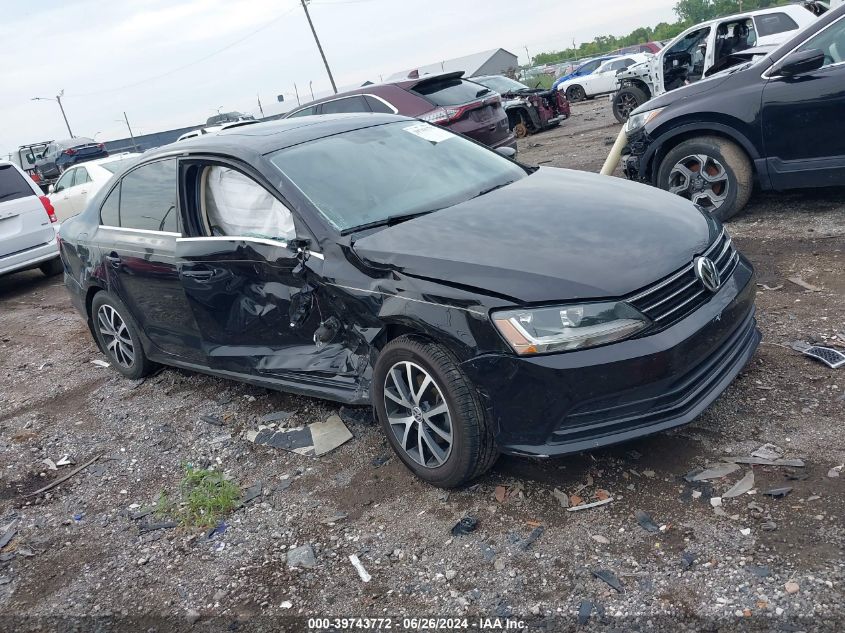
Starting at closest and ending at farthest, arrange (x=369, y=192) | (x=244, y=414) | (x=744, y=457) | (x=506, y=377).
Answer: (x=506, y=377) → (x=744, y=457) → (x=369, y=192) → (x=244, y=414)

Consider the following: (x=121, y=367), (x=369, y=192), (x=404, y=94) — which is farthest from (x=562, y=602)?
(x=404, y=94)

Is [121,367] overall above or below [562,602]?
above

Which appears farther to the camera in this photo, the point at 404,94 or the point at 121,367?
the point at 404,94

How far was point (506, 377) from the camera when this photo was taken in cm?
295

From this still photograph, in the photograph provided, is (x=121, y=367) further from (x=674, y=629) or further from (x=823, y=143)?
(x=823, y=143)

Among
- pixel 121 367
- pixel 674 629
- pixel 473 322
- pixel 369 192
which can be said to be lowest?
pixel 674 629

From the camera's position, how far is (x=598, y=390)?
288 cm

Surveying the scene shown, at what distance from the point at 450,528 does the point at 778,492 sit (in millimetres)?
1349

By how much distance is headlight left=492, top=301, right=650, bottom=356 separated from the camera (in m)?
2.88

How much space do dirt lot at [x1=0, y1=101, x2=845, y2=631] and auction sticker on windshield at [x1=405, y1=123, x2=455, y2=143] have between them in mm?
1792

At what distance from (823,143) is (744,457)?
364 cm

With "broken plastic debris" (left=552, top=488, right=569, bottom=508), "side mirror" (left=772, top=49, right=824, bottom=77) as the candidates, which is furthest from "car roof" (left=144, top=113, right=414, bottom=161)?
"side mirror" (left=772, top=49, right=824, bottom=77)

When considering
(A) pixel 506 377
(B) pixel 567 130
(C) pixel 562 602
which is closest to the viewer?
(C) pixel 562 602

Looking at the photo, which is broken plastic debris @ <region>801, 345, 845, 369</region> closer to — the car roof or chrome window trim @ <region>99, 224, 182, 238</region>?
the car roof
